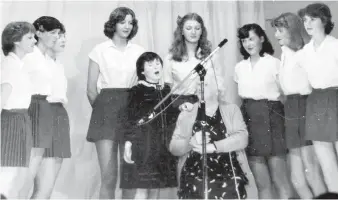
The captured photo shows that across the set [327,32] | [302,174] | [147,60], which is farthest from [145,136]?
[327,32]

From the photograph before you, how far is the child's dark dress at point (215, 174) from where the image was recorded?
268 centimetres

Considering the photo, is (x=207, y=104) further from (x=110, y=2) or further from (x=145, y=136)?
(x=110, y=2)

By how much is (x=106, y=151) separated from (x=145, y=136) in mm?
242

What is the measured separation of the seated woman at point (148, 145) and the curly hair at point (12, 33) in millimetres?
678

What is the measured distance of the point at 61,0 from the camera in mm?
2963

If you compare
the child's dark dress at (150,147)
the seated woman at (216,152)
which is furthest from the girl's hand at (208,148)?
the child's dark dress at (150,147)

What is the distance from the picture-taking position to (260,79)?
9.59 feet

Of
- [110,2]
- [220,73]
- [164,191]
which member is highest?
[110,2]

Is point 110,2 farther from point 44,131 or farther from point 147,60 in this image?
point 44,131

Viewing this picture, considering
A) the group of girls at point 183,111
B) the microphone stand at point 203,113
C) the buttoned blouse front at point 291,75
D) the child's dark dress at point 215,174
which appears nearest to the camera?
the microphone stand at point 203,113

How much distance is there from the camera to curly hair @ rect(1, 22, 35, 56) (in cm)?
283

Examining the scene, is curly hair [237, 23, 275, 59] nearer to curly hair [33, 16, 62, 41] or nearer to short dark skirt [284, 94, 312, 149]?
short dark skirt [284, 94, 312, 149]

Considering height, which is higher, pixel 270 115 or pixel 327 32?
pixel 327 32

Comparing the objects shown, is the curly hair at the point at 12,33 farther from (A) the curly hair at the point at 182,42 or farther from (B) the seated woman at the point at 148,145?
(A) the curly hair at the point at 182,42
